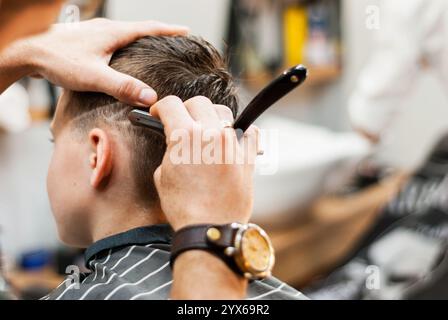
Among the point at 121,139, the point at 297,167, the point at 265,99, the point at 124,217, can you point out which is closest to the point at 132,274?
the point at 124,217

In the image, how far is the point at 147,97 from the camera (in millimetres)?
901

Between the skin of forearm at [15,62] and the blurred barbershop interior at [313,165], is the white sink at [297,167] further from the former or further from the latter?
the skin of forearm at [15,62]

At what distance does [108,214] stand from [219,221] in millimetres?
326

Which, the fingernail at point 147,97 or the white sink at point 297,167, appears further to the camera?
the white sink at point 297,167

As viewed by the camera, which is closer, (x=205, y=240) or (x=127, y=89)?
(x=205, y=240)

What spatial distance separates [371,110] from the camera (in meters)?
2.19

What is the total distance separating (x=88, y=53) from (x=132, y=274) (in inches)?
14.3

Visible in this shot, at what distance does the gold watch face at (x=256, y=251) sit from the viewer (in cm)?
73

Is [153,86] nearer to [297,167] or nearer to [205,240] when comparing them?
[205,240]

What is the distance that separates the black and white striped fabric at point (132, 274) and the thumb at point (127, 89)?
0.22 metres

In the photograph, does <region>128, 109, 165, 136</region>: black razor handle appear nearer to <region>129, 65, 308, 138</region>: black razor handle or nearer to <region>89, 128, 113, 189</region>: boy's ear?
<region>129, 65, 308, 138</region>: black razor handle

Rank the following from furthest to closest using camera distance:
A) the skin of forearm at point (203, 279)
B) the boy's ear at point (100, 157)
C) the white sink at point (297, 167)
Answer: the white sink at point (297, 167) → the boy's ear at point (100, 157) → the skin of forearm at point (203, 279)

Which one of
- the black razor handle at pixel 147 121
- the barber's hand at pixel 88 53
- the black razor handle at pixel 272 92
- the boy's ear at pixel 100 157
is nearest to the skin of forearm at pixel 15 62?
the barber's hand at pixel 88 53

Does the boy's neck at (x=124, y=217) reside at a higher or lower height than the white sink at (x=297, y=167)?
higher
